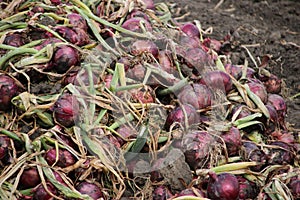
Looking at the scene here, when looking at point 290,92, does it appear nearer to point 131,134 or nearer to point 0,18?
point 131,134

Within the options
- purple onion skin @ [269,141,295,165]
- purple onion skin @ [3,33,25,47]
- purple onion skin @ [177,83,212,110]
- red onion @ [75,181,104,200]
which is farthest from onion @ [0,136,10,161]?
purple onion skin @ [269,141,295,165]

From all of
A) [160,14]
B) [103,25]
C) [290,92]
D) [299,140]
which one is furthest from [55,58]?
[290,92]

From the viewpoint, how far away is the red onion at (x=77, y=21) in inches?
110

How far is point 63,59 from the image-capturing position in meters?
2.58

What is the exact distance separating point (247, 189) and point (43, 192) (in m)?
0.87

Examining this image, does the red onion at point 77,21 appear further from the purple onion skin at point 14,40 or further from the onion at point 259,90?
the onion at point 259,90

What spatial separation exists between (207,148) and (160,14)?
104 cm

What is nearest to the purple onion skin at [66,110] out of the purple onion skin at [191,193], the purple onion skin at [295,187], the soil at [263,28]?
the purple onion skin at [191,193]

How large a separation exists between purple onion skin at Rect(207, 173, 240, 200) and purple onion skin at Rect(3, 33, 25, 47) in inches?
42.6

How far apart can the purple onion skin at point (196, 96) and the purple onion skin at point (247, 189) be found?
1.21ft

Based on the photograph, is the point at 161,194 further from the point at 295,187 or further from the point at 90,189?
the point at 295,187

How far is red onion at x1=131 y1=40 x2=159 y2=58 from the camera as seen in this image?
269 cm

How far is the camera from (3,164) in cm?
241

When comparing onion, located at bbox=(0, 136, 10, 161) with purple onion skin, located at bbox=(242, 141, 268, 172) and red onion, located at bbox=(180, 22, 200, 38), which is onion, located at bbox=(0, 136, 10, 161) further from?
red onion, located at bbox=(180, 22, 200, 38)
